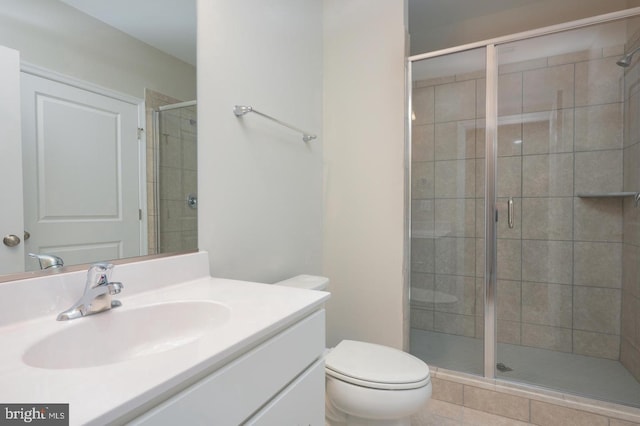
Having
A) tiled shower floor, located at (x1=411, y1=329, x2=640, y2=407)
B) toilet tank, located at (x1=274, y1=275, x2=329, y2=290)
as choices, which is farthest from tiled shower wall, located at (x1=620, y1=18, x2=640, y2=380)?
toilet tank, located at (x1=274, y1=275, x2=329, y2=290)

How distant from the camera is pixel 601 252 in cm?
208

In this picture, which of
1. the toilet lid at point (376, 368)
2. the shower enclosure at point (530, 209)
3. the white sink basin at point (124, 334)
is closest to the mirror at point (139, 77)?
the white sink basin at point (124, 334)

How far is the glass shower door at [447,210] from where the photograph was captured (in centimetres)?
198

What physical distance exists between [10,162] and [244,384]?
2.42ft

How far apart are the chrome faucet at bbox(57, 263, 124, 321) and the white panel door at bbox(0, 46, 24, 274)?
155 mm

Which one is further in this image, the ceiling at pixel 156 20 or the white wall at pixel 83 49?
the ceiling at pixel 156 20

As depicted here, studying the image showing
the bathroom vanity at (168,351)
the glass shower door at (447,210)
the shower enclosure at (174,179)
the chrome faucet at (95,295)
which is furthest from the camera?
the glass shower door at (447,210)

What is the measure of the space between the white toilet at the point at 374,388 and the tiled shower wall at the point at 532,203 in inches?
31.3

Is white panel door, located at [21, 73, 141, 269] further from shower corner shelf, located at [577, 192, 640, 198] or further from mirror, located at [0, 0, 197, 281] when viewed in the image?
shower corner shelf, located at [577, 192, 640, 198]

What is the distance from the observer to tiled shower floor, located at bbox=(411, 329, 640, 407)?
1.70 meters

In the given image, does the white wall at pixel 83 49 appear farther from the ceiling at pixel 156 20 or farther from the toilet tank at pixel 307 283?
the toilet tank at pixel 307 283

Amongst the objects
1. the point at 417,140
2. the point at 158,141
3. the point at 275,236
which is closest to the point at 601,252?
the point at 417,140

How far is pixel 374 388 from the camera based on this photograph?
1.18 meters

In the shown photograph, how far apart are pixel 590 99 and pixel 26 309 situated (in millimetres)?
2884
